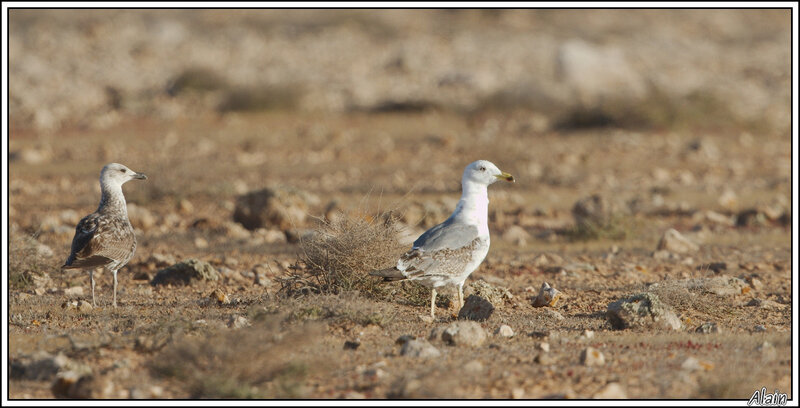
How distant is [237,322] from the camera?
677 centimetres

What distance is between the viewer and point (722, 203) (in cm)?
1434

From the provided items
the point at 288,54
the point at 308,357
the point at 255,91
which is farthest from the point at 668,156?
the point at 288,54

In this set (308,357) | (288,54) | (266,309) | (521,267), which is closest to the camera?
(308,357)

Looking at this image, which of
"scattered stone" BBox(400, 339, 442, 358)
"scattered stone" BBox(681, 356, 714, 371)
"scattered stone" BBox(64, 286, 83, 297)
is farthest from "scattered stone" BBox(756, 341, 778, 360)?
"scattered stone" BBox(64, 286, 83, 297)

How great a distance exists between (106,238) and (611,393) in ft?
15.5

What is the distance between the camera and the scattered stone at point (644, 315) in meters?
7.08

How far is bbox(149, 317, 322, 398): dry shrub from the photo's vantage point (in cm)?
554

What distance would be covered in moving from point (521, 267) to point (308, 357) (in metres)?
4.57

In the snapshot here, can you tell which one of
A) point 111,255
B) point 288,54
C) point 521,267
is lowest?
point 521,267

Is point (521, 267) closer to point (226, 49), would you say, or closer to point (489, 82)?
point (489, 82)

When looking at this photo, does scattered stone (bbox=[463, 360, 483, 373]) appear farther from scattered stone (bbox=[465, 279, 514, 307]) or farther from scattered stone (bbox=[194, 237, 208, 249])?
scattered stone (bbox=[194, 237, 208, 249])

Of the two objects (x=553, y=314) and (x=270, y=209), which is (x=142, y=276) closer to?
(x=270, y=209)

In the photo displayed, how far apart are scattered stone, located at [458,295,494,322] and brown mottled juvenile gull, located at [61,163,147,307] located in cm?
304

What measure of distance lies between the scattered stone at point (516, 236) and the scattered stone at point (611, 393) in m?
6.22
